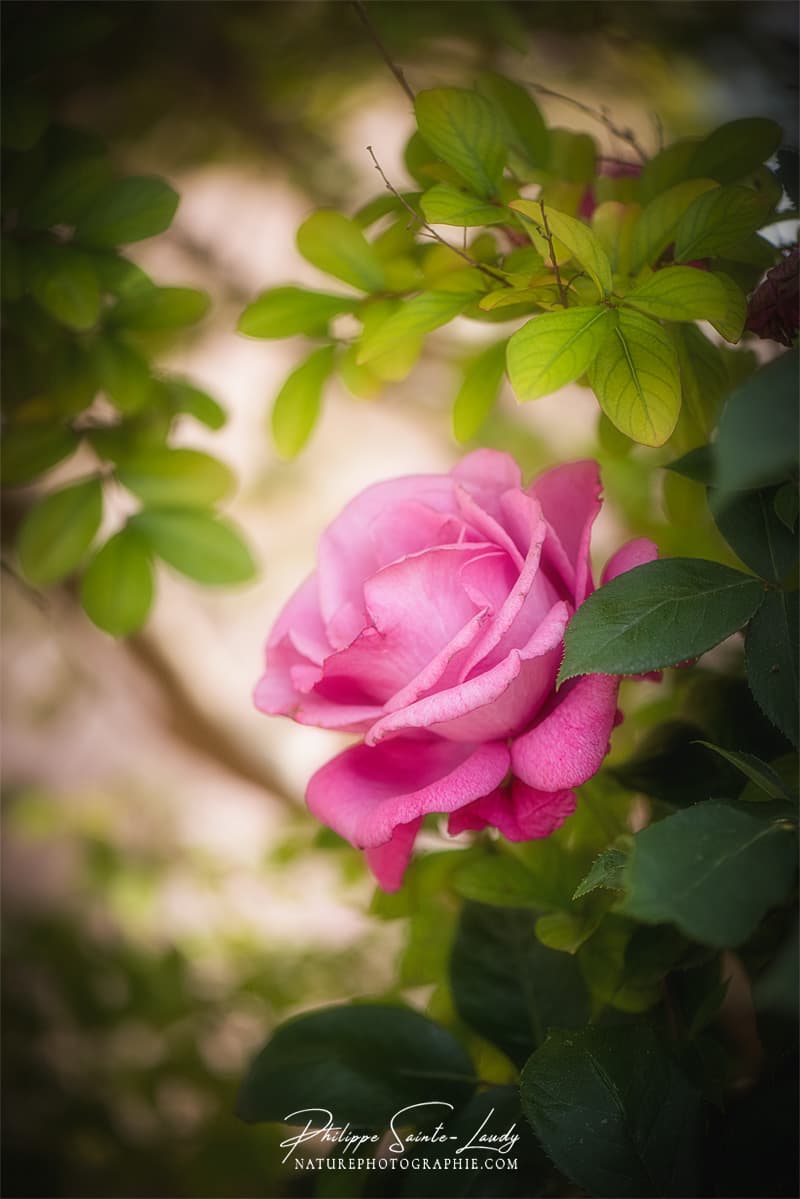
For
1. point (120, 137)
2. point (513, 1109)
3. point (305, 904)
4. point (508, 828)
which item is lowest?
point (305, 904)

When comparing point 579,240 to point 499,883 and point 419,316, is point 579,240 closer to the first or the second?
point 419,316

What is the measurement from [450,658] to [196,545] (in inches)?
12.7

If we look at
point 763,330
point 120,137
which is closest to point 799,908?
point 763,330

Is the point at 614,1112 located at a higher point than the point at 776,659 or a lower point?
lower

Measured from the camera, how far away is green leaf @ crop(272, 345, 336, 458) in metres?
0.54

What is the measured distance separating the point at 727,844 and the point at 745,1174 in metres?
0.20

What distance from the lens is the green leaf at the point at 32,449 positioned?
0.60 meters

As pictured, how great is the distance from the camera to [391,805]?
1.14 feet

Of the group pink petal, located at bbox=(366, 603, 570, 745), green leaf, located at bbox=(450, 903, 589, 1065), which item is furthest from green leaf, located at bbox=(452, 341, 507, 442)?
green leaf, located at bbox=(450, 903, 589, 1065)

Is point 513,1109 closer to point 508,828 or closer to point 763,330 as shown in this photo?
point 508,828

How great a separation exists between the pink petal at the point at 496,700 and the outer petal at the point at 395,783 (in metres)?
0.01

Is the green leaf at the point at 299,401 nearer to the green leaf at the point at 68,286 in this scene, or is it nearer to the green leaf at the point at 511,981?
the green leaf at the point at 68,286

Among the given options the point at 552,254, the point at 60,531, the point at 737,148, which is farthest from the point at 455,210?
the point at 60,531

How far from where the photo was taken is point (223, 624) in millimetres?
1397
